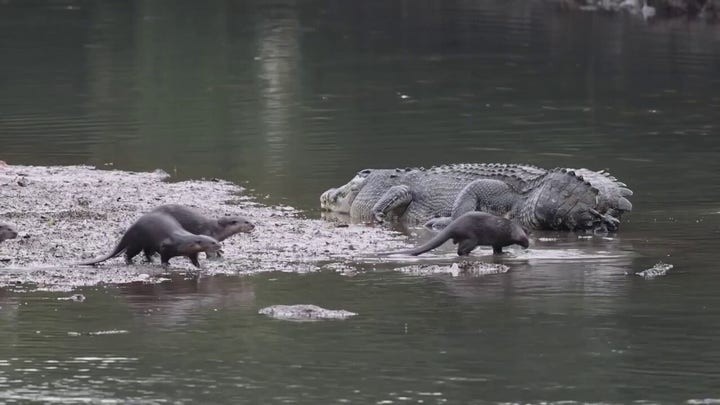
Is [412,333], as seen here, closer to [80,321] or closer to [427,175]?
[80,321]

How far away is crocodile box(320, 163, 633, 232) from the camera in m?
16.5

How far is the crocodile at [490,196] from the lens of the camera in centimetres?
1652

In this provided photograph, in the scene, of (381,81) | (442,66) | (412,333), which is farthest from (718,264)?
(442,66)

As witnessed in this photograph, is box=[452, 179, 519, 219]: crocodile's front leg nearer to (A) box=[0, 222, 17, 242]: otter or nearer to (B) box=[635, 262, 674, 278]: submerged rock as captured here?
(B) box=[635, 262, 674, 278]: submerged rock

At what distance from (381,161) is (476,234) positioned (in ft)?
24.0

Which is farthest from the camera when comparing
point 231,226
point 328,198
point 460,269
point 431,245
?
point 328,198

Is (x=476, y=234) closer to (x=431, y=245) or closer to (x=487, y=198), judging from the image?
(x=431, y=245)

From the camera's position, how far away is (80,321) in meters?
11.5

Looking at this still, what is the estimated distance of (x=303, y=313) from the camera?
11.8m

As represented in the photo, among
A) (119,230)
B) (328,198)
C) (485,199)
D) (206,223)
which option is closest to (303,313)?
(206,223)

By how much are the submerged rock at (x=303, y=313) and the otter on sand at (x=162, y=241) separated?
5.95ft

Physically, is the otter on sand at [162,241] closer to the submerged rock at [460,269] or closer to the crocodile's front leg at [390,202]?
the submerged rock at [460,269]

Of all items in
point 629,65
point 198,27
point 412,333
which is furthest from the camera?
point 198,27

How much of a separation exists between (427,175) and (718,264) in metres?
4.78
